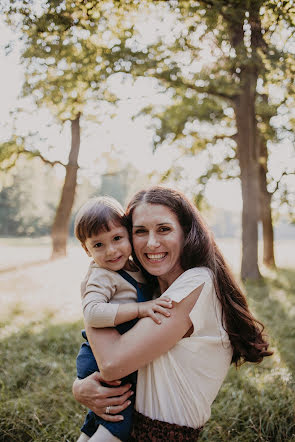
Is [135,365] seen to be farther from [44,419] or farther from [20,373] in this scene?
[20,373]

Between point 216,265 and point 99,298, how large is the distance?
0.66 m

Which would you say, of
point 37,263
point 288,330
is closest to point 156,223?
point 288,330

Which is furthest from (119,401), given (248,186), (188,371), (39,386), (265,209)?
(265,209)

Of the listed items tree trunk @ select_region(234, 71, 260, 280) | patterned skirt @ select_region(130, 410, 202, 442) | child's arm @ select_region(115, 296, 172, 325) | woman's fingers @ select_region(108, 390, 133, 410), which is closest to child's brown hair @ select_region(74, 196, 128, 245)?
child's arm @ select_region(115, 296, 172, 325)

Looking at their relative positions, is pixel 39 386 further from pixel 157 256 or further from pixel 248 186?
pixel 248 186

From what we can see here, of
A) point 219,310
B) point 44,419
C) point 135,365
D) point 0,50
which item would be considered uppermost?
point 0,50

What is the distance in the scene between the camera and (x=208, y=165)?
13922mm

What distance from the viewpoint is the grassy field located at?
122 inches

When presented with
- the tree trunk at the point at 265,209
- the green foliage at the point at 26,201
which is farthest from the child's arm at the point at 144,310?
the green foliage at the point at 26,201

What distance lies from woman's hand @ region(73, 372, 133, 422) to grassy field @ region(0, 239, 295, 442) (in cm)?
132

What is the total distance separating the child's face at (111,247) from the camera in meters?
2.28

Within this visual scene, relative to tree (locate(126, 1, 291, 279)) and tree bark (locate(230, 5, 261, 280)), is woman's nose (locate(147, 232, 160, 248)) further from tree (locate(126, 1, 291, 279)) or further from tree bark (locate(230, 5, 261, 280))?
tree bark (locate(230, 5, 261, 280))

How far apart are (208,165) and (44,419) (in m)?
11.7

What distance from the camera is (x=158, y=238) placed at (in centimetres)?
216
